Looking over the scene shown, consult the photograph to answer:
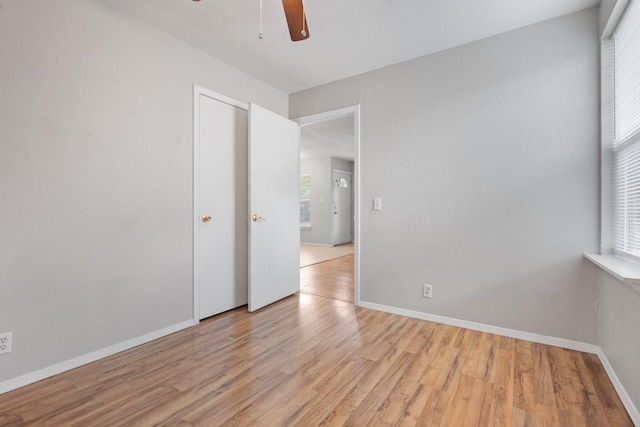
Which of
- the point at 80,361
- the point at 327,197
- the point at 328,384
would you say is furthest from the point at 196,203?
the point at 327,197

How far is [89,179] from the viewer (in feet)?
6.53

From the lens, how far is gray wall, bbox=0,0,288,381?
1.70 m

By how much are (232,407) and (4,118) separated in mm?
2021

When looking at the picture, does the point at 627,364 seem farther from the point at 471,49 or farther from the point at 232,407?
the point at 471,49

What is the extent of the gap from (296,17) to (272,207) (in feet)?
6.21

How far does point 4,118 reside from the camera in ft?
5.41

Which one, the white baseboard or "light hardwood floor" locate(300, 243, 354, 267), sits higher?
"light hardwood floor" locate(300, 243, 354, 267)

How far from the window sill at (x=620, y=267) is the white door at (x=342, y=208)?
621cm

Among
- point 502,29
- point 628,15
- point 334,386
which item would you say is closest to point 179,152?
point 334,386

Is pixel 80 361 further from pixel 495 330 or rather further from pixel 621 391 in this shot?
pixel 621 391

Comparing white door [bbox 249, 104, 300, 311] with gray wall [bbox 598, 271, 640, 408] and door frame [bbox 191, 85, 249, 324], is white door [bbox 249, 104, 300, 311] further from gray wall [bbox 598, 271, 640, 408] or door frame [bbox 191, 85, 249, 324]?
gray wall [bbox 598, 271, 640, 408]

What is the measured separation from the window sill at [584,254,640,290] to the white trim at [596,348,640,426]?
60cm

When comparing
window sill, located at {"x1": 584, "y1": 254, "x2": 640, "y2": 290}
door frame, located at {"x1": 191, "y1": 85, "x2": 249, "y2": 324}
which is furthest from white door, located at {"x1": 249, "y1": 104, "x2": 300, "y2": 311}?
window sill, located at {"x1": 584, "y1": 254, "x2": 640, "y2": 290}

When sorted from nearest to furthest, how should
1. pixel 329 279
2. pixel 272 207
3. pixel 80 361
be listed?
pixel 80 361 < pixel 272 207 < pixel 329 279
